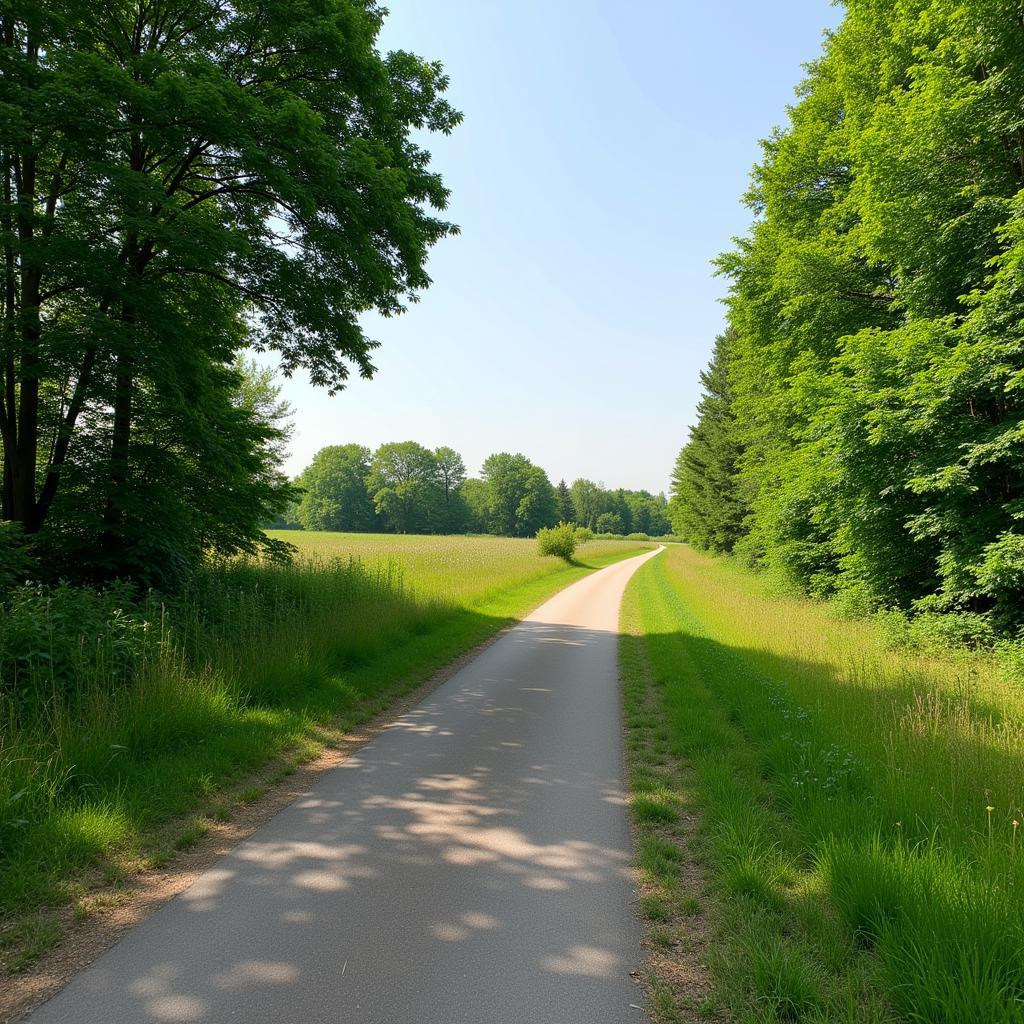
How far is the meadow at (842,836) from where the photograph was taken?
99.8 inches

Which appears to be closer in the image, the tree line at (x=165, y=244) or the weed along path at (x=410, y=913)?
the weed along path at (x=410, y=913)

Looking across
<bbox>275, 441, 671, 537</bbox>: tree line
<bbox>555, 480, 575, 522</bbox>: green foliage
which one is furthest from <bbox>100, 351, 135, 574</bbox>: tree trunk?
<bbox>555, 480, 575, 522</bbox>: green foliage

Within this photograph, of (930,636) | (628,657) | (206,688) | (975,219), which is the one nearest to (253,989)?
(206,688)

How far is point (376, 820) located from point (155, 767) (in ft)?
7.09

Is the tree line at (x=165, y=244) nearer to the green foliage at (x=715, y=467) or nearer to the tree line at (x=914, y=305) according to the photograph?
the tree line at (x=914, y=305)

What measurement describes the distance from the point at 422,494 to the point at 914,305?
318 feet

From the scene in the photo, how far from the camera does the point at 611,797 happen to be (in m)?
4.86

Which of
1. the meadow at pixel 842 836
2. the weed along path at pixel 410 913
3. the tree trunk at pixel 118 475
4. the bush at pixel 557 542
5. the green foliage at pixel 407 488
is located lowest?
the weed along path at pixel 410 913

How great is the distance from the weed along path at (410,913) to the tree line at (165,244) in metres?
5.58

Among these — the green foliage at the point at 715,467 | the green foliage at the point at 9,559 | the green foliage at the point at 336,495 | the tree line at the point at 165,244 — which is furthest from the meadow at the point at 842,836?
the green foliage at the point at 336,495

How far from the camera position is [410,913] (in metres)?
3.20

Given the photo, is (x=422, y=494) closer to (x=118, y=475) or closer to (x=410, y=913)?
(x=118, y=475)

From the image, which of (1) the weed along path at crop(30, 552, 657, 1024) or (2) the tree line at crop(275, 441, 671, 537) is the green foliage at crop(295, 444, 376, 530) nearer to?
(2) the tree line at crop(275, 441, 671, 537)

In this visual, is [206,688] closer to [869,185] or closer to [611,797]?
[611,797]
